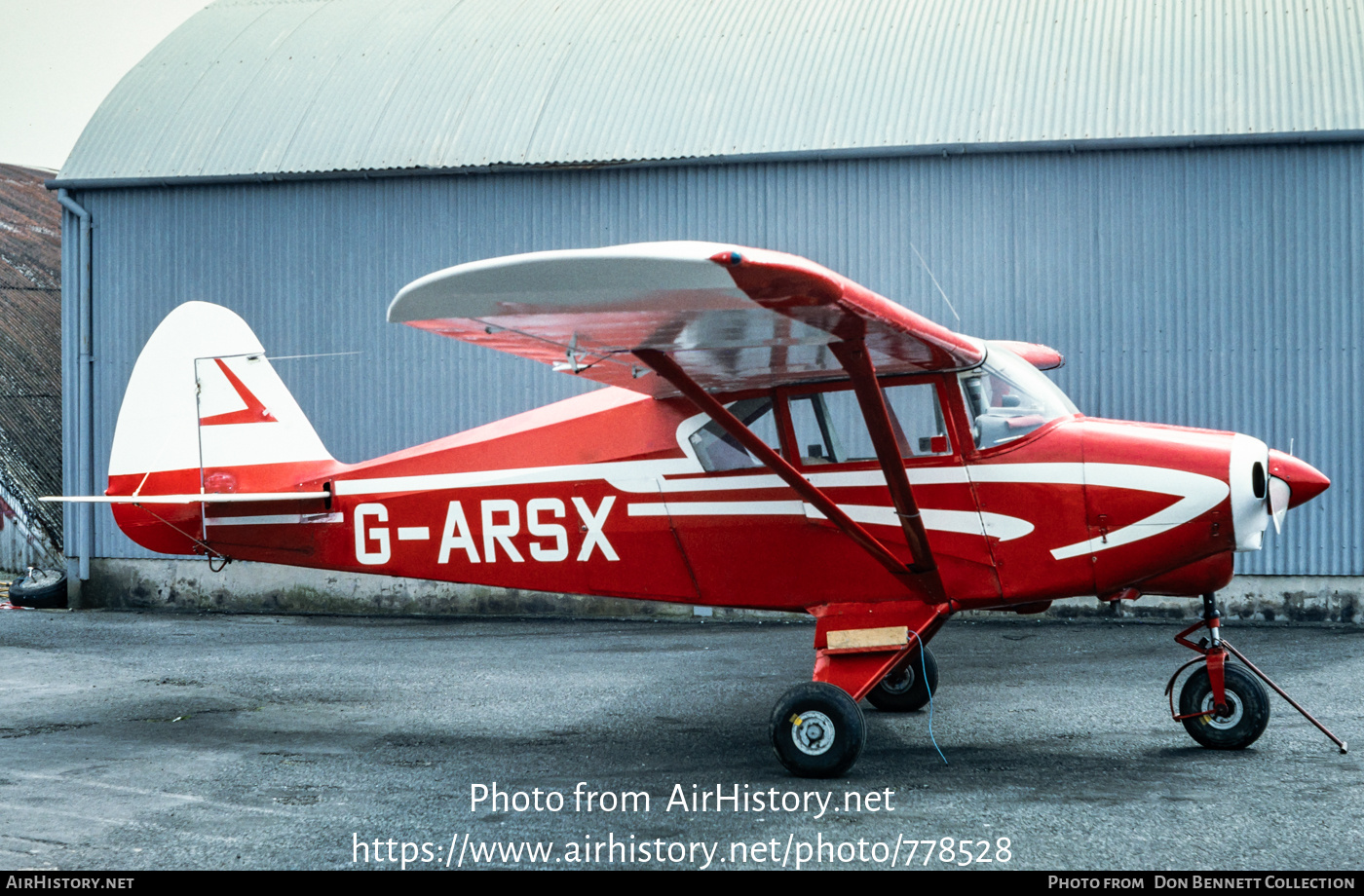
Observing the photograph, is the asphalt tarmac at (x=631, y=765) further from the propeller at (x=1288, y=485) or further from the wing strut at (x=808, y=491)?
the propeller at (x=1288, y=485)

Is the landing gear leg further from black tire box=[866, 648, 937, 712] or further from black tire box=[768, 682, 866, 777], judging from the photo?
black tire box=[866, 648, 937, 712]

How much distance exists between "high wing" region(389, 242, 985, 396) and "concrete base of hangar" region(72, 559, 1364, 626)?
7.11m

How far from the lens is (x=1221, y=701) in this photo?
6.59m

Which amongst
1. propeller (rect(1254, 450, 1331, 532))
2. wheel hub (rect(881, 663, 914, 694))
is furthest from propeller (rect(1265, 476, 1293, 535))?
wheel hub (rect(881, 663, 914, 694))

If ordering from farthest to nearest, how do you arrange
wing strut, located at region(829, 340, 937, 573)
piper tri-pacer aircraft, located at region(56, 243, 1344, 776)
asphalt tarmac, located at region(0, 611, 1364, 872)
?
piper tri-pacer aircraft, located at region(56, 243, 1344, 776)
wing strut, located at region(829, 340, 937, 573)
asphalt tarmac, located at region(0, 611, 1364, 872)

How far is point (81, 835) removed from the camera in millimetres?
5242

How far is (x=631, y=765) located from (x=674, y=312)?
2.80 m

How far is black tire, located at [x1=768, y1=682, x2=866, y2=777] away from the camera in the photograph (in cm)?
611

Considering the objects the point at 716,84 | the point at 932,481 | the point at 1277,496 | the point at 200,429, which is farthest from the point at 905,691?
the point at 716,84

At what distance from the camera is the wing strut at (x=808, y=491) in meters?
5.90

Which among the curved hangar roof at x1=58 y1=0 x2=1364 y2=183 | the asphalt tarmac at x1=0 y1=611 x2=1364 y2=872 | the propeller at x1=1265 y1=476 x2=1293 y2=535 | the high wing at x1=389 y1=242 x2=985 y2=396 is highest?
the curved hangar roof at x1=58 y1=0 x2=1364 y2=183

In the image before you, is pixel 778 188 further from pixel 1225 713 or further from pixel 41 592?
pixel 41 592

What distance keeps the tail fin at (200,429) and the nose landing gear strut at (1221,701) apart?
18.8 feet

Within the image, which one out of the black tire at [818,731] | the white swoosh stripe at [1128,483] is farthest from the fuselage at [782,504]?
the black tire at [818,731]
